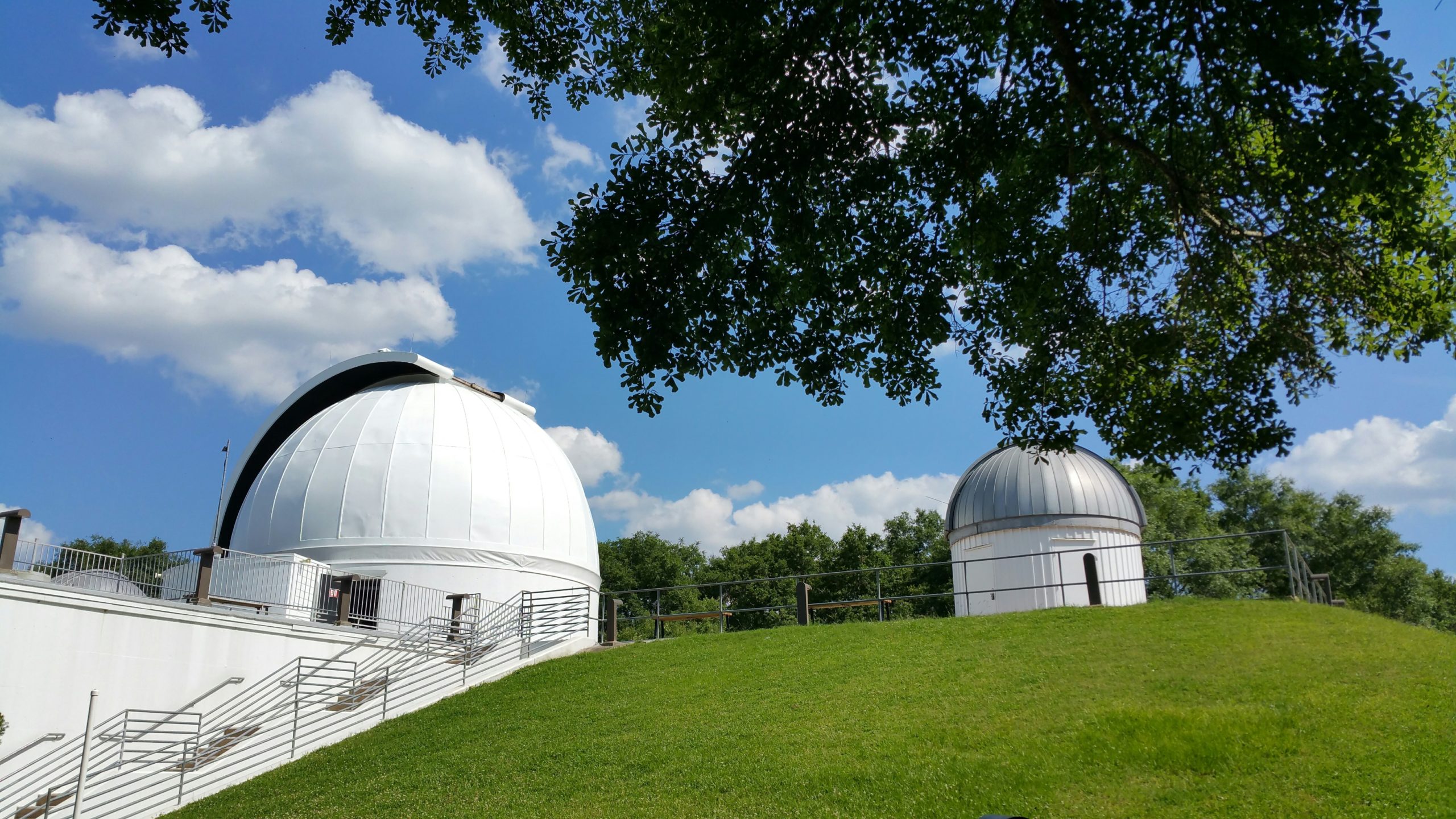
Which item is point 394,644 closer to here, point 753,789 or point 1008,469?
point 753,789

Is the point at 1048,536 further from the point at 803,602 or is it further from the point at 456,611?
the point at 456,611

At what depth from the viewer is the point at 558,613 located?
20.0 metres

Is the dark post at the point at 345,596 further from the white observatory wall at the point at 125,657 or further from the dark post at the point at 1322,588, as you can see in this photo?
the dark post at the point at 1322,588

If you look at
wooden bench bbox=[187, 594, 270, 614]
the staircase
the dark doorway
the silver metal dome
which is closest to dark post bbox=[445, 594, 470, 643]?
the staircase

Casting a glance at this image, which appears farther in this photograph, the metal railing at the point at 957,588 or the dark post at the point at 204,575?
the metal railing at the point at 957,588

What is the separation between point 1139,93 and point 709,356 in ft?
12.4

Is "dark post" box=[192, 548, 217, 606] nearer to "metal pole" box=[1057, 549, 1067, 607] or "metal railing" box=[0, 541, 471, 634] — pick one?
"metal railing" box=[0, 541, 471, 634]

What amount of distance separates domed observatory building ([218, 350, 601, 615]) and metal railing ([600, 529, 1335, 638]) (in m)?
3.00

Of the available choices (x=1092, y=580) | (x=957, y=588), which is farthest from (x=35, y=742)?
(x=1092, y=580)

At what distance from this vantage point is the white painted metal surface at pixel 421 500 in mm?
23016

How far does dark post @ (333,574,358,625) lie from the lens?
19.0 m

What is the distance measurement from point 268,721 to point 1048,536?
16.1 meters

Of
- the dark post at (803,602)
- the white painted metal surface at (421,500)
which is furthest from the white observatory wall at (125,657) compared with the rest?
the dark post at (803,602)

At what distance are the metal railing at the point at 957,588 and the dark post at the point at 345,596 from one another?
18.6ft
